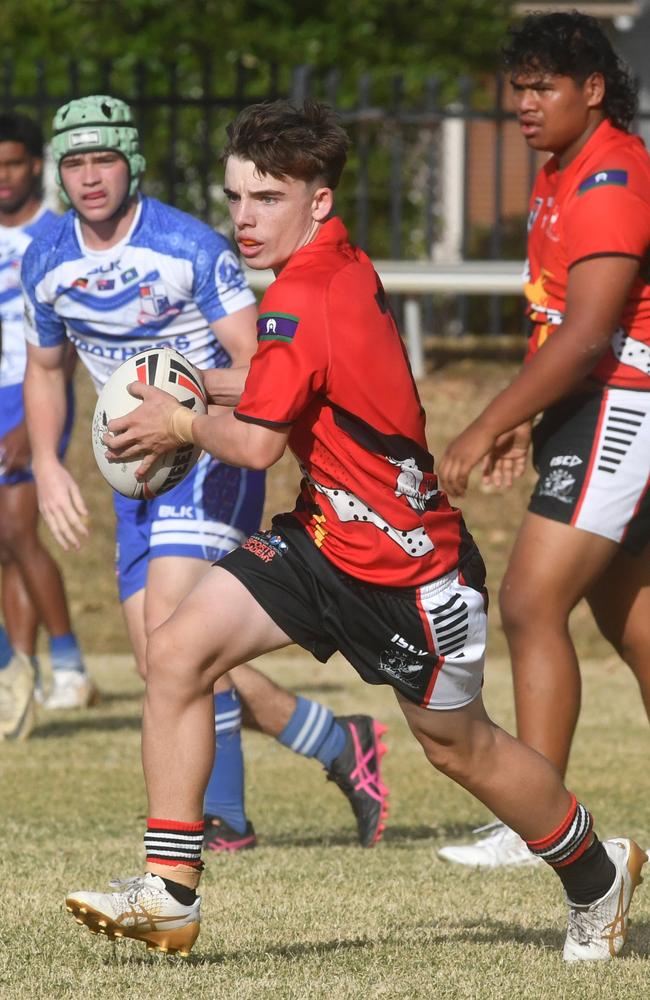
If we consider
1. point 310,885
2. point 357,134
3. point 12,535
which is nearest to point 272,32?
point 357,134

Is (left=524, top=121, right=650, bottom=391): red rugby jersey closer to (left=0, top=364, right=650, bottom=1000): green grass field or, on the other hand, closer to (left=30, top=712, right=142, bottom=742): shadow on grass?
(left=0, top=364, right=650, bottom=1000): green grass field

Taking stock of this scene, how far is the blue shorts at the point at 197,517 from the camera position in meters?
5.87

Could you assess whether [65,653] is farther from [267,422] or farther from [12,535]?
[267,422]

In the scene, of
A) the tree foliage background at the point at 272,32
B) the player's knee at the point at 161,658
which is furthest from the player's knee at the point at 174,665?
the tree foliage background at the point at 272,32

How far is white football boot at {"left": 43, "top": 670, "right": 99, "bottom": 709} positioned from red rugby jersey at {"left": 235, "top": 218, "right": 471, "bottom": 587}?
15.8 ft

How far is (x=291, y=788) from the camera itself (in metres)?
7.23

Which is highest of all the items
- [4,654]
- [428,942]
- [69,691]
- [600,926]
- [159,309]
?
[159,309]

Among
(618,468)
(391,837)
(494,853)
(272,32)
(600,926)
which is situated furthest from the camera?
(272,32)

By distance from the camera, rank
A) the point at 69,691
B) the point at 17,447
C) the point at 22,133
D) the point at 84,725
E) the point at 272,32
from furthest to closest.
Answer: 1. the point at 272,32
2. the point at 69,691
3. the point at 22,133
4. the point at 84,725
5. the point at 17,447

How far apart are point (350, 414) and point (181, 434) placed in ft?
1.30

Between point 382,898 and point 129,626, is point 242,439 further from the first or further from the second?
point 129,626

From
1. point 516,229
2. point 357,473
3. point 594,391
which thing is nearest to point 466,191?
point 516,229

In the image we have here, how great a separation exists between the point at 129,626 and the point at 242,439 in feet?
7.18

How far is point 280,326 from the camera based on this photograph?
13.5ft
